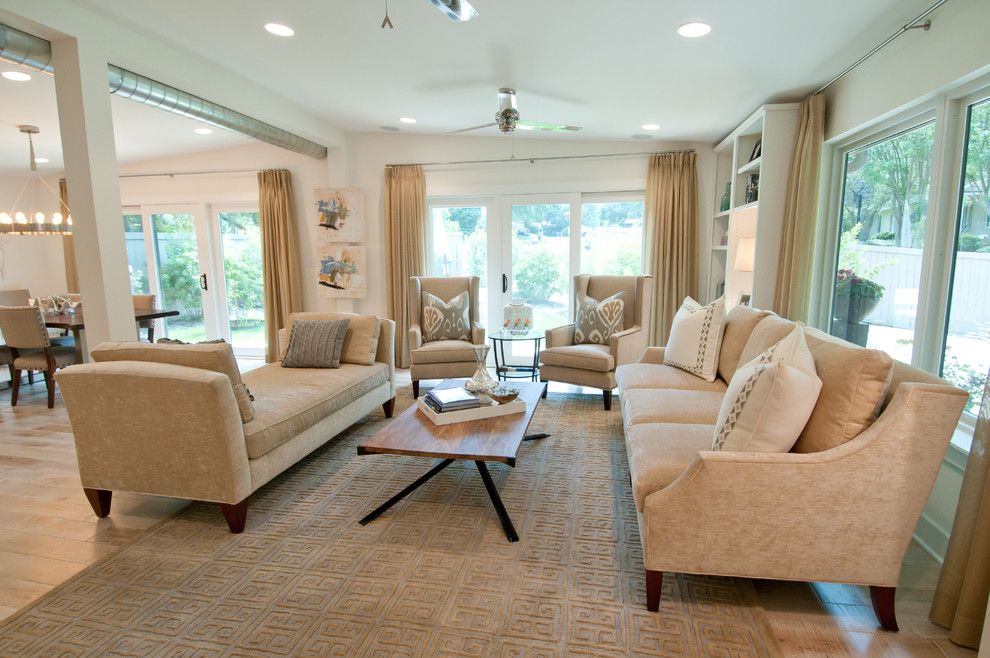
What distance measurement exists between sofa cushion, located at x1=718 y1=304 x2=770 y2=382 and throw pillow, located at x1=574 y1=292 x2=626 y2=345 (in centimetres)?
114

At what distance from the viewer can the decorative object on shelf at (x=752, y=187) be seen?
4172mm

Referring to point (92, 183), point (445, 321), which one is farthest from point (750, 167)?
point (92, 183)

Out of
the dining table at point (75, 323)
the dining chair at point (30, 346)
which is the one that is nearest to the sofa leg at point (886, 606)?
the dining table at point (75, 323)

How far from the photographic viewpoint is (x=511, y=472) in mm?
2885

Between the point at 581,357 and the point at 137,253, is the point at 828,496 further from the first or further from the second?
the point at 137,253

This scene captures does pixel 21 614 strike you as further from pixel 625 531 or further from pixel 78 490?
pixel 625 531

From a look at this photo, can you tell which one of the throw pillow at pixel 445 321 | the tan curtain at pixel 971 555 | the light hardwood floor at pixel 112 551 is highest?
the throw pillow at pixel 445 321

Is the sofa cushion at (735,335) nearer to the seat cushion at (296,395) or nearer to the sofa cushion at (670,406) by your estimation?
the sofa cushion at (670,406)

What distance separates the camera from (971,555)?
1.58 meters

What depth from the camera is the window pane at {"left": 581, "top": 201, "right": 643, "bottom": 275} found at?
5430mm

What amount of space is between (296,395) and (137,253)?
17.1 feet

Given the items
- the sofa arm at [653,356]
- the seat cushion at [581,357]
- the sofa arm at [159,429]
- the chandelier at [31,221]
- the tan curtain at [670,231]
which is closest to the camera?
the sofa arm at [159,429]

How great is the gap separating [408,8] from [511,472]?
2.56m

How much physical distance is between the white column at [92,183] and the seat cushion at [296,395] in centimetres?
86
